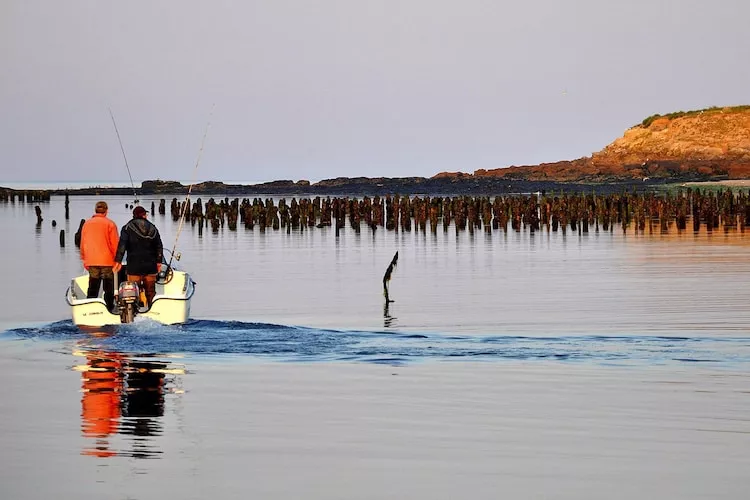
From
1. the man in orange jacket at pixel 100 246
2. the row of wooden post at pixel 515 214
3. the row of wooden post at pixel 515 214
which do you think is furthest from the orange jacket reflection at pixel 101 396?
the row of wooden post at pixel 515 214

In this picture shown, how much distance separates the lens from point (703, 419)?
13281mm

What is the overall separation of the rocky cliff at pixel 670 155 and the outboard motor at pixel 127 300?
100044 mm

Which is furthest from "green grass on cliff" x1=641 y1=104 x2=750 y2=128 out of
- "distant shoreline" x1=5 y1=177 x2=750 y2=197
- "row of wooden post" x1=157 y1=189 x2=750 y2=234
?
"row of wooden post" x1=157 y1=189 x2=750 y2=234

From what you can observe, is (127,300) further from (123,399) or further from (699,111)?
(699,111)

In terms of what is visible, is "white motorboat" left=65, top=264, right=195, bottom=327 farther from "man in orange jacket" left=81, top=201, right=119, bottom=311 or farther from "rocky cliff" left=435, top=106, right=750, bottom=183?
"rocky cliff" left=435, top=106, right=750, bottom=183

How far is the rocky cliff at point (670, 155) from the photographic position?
119 meters

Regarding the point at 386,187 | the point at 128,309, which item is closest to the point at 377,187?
the point at 386,187

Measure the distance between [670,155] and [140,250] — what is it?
11478 cm

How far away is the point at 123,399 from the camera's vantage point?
14.9 meters

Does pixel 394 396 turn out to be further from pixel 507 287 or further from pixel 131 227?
pixel 507 287

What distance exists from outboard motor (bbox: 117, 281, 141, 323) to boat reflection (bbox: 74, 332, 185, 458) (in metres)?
0.73

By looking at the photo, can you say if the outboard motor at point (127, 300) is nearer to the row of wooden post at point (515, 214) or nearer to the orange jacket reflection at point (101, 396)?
the orange jacket reflection at point (101, 396)

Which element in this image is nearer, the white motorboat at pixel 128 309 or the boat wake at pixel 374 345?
the boat wake at pixel 374 345

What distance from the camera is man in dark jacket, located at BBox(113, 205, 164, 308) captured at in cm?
A: 2069
